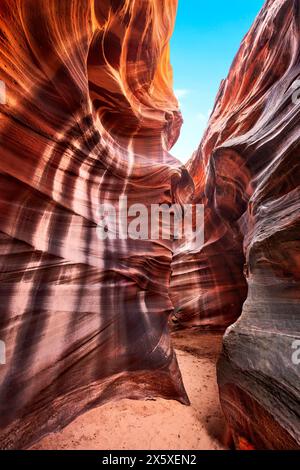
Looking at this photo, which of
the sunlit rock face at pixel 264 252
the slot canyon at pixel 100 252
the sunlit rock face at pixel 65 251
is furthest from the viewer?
the sunlit rock face at pixel 65 251

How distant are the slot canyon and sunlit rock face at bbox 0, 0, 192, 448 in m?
0.02

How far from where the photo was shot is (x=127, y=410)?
181 inches

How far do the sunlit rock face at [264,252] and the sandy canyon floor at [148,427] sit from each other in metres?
0.72

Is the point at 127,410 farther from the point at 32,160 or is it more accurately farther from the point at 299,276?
the point at 32,160

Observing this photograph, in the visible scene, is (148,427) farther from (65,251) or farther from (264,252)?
(264,252)

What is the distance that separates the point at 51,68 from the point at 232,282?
331 inches

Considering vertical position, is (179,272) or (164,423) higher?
(179,272)

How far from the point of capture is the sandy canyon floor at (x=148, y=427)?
3.78m

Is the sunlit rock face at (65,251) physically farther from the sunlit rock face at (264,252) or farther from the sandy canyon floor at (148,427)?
the sunlit rock face at (264,252)

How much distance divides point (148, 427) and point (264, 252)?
3631 millimetres

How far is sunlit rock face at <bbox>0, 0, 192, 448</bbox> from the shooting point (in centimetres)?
377

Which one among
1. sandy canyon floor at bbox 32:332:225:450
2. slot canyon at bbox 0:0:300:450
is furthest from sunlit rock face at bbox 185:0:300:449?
sandy canyon floor at bbox 32:332:225:450

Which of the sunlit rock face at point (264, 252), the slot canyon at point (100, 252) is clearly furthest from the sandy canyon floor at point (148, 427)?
the sunlit rock face at point (264, 252)
